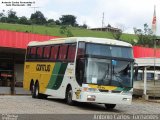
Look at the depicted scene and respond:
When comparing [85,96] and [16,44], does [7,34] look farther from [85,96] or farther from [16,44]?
[85,96]

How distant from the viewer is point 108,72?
2211cm

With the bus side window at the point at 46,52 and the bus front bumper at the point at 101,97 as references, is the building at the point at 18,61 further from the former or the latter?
the bus front bumper at the point at 101,97

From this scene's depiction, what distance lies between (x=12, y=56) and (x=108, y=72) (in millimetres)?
25513

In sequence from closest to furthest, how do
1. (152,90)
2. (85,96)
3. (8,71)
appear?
(85,96) < (152,90) < (8,71)

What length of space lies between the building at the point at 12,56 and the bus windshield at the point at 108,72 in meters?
14.3

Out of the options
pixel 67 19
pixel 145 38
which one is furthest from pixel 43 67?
pixel 67 19

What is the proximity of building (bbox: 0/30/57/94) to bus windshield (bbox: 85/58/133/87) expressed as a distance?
14.3 m

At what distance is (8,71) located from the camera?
45.4 meters

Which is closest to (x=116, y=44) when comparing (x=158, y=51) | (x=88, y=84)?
(x=88, y=84)

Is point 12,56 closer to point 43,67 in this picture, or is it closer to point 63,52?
point 43,67

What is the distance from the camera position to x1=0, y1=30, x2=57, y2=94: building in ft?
123

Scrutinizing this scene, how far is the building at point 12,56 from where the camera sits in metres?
37.5

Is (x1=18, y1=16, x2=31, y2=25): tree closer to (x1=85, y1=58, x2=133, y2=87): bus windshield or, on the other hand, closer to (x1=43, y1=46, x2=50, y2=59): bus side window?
(x1=43, y1=46, x2=50, y2=59): bus side window

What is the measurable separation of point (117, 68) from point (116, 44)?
1.27 metres
